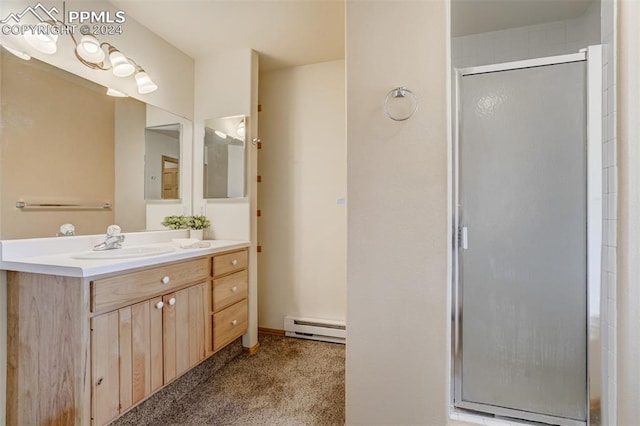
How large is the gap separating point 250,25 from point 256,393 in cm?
245

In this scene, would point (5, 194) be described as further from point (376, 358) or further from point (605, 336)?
point (605, 336)

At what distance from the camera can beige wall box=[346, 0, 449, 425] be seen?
49.8 inches

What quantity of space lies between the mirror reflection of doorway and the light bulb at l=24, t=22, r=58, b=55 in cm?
86

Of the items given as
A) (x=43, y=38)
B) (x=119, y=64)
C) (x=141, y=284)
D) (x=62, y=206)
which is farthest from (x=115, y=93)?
(x=141, y=284)

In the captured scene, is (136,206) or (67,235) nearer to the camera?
(67,235)

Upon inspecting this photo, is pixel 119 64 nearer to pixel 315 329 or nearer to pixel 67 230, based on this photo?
pixel 67 230

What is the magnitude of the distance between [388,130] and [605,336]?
1.31m

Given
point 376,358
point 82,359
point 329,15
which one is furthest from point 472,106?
point 82,359

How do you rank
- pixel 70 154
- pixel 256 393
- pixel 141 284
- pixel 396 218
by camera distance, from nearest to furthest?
pixel 396 218, pixel 141 284, pixel 70 154, pixel 256 393

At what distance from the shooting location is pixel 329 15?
6.61 ft

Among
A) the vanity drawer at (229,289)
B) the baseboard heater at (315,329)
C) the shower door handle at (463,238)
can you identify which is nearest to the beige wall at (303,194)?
the baseboard heater at (315,329)

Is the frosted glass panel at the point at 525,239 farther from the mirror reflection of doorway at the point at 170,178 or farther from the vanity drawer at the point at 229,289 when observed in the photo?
the mirror reflection of doorway at the point at 170,178

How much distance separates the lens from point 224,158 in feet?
8.12

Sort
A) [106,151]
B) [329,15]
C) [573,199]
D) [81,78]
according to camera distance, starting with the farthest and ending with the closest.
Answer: [329,15], [106,151], [81,78], [573,199]
